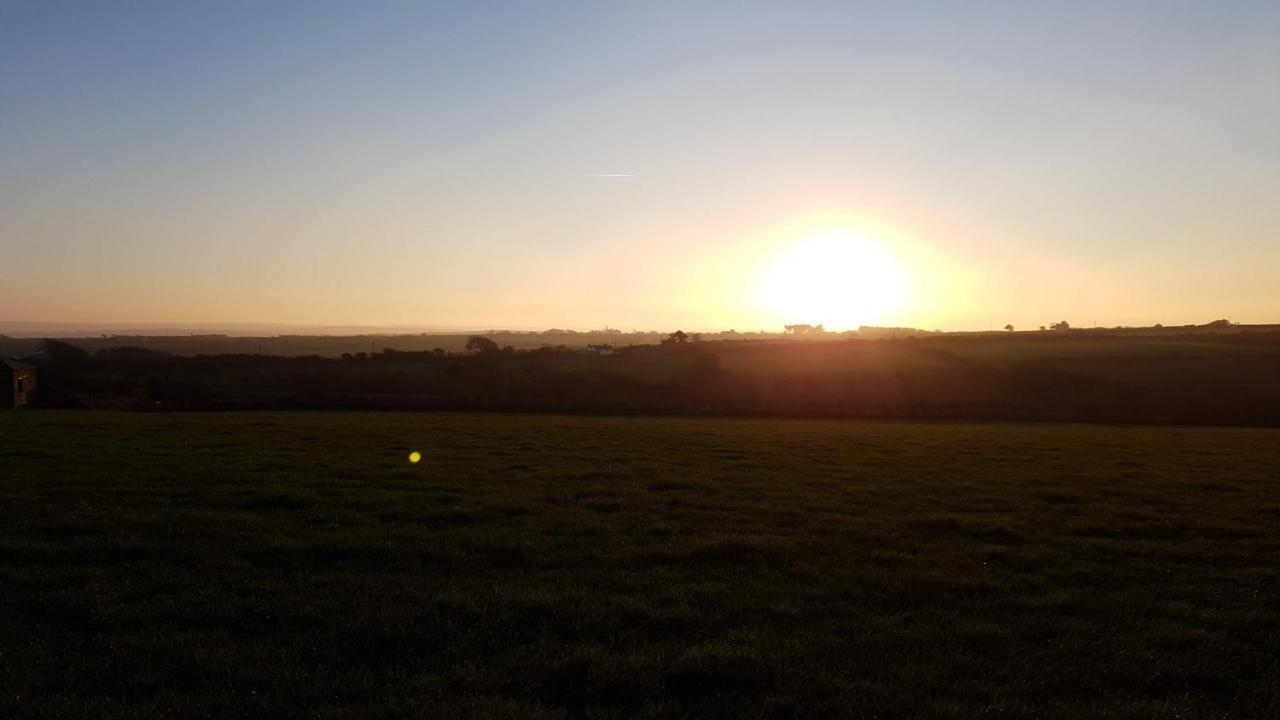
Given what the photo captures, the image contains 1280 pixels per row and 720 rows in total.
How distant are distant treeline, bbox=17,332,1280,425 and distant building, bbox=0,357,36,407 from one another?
1376 millimetres

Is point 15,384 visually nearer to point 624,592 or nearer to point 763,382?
point 763,382

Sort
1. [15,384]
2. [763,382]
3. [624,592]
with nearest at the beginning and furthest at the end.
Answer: [624,592] → [15,384] → [763,382]

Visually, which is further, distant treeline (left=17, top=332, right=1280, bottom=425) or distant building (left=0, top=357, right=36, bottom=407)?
distant treeline (left=17, top=332, right=1280, bottom=425)

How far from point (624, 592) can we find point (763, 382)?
52804mm

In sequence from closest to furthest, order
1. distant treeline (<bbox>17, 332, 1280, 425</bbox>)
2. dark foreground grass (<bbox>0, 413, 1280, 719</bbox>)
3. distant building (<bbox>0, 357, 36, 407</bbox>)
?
dark foreground grass (<bbox>0, 413, 1280, 719</bbox>), distant building (<bbox>0, 357, 36, 407</bbox>), distant treeline (<bbox>17, 332, 1280, 425</bbox>)

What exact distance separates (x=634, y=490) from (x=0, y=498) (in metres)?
12.1

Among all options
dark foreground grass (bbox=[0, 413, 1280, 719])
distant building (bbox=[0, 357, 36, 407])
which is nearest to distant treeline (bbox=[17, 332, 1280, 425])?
distant building (bbox=[0, 357, 36, 407])

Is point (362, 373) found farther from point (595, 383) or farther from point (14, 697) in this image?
point (14, 697)

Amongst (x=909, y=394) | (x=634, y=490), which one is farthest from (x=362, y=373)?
(x=634, y=490)

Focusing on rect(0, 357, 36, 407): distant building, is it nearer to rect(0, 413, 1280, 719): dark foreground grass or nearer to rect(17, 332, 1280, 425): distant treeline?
rect(17, 332, 1280, 425): distant treeline

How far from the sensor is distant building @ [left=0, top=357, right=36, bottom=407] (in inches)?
1967

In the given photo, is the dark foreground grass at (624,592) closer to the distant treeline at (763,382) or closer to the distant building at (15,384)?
the distant treeline at (763,382)

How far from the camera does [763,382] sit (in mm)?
61406

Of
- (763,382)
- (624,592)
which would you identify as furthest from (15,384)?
(624,592)
